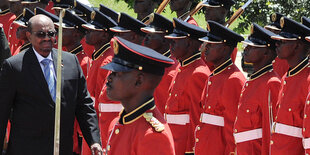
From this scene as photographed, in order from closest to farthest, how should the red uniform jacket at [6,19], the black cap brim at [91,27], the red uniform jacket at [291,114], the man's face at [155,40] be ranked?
1. the red uniform jacket at [291,114]
2. the man's face at [155,40]
3. the black cap brim at [91,27]
4. the red uniform jacket at [6,19]

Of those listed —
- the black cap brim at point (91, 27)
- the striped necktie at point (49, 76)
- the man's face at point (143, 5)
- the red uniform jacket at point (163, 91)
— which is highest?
the man's face at point (143, 5)

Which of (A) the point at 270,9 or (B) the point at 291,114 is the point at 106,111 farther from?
(A) the point at 270,9

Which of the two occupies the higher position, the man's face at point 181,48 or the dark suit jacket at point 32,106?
the man's face at point 181,48

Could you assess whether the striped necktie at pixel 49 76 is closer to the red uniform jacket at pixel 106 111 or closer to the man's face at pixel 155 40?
the red uniform jacket at pixel 106 111

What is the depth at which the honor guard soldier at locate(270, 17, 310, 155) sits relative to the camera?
6402 mm

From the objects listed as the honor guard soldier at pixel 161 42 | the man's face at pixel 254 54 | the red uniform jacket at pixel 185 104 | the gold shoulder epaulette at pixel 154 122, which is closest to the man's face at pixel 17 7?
the honor guard soldier at pixel 161 42

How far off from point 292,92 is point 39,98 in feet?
7.81

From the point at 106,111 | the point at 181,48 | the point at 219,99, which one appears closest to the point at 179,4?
the point at 181,48

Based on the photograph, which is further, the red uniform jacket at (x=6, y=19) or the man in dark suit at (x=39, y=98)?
the red uniform jacket at (x=6, y=19)

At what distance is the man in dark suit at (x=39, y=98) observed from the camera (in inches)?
227

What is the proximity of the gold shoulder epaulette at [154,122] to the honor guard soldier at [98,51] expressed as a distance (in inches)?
140

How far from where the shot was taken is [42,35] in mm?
5926

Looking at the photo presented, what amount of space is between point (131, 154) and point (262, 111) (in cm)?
259

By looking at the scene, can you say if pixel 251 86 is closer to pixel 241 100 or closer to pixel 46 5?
pixel 241 100
